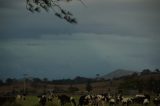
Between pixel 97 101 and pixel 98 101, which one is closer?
pixel 97 101

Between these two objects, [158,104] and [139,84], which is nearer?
[158,104]

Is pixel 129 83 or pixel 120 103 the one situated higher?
pixel 129 83

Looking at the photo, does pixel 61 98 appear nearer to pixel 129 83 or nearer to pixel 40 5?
pixel 40 5

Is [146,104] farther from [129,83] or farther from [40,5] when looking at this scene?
[129,83]

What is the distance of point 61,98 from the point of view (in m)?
31.8

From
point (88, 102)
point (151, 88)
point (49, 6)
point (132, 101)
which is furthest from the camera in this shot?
point (151, 88)

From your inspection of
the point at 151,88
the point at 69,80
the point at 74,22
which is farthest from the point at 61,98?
the point at 69,80

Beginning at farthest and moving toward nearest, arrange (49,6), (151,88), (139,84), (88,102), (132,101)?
1. (139,84)
2. (151,88)
3. (132,101)
4. (88,102)
5. (49,6)

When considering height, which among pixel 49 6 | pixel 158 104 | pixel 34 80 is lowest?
pixel 158 104

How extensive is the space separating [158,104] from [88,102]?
5.41 metres

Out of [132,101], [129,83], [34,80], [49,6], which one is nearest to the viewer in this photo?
[49,6]

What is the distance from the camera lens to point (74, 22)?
462 inches

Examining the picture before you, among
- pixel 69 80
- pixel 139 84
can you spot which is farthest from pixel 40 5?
pixel 69 80

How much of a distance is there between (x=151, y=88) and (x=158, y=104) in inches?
1069
